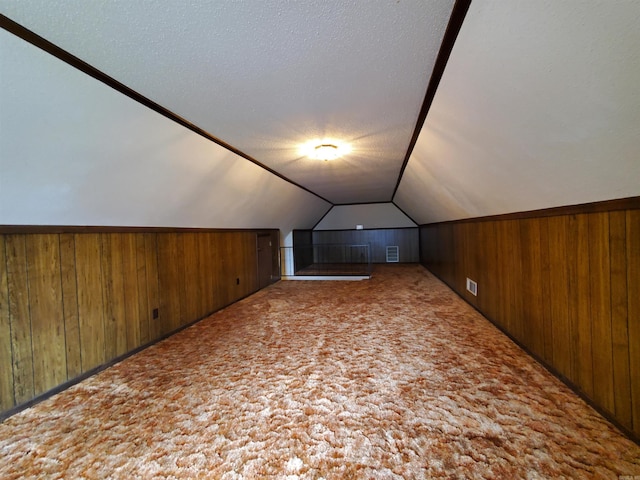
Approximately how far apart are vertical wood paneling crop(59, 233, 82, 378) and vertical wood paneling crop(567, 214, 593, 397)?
3.61 meters

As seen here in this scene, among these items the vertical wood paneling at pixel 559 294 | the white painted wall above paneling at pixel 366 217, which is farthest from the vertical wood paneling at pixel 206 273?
the white painted wall above paneling at pixel 366 217

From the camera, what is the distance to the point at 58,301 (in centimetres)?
199

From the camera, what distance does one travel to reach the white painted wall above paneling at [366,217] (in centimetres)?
792

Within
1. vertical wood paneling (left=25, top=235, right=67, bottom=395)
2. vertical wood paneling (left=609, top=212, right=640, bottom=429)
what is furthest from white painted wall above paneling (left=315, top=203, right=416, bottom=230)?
vertical wood paneling (left=25, top=235, right=67, bottom=395)

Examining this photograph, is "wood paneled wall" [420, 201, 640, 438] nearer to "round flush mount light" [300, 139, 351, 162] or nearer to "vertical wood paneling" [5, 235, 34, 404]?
"round flush mount light" [300, 139, 351, 162]

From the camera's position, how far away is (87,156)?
1.63 meters

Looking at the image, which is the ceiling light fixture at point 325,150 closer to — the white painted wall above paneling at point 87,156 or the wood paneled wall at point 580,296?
the white painted wall above paneling at point 87,156

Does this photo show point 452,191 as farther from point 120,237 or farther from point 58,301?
point 58,301

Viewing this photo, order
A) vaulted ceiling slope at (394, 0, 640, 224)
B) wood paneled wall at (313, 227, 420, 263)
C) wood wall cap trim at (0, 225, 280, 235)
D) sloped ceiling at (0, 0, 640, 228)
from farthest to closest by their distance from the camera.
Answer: wood paneled wall at (313, 227, 420, 263) < wood wall cap trim at (0, 225, 280, 235) < sloped ceiling at (0, 0, 640, 228) < vaulted ceiling slope at (394, 0, 640, 224)

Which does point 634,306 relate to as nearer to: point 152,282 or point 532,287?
point 532,287

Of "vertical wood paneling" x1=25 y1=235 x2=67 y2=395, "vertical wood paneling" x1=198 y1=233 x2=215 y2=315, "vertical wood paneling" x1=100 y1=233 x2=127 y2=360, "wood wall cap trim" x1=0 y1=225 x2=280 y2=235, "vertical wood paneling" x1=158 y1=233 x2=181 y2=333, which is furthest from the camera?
"vertical wood paneling" x1=198 y1=233 x2=215 y2=315

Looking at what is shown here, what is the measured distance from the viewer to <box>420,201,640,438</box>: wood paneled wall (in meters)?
1.35

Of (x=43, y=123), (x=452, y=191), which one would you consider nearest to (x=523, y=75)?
(x=452, y=191)

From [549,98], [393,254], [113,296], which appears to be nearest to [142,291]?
[113,296]
